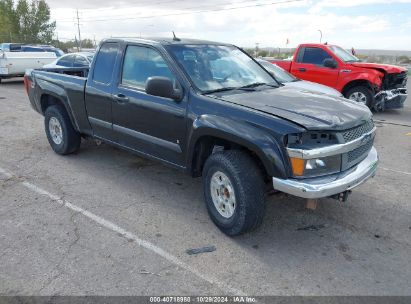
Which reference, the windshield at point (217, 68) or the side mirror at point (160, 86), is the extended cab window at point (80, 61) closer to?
the windshield at point (217, 68)

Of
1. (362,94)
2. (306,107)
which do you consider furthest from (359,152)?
(362,94)

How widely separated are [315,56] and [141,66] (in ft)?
25.0

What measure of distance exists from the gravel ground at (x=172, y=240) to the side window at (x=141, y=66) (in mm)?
1348

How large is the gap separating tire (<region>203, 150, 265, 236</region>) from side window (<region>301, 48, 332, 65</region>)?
815cm

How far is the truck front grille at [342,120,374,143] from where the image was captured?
132 inches

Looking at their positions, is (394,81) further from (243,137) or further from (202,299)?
(202,299)

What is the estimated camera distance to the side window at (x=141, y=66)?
424 centimetres

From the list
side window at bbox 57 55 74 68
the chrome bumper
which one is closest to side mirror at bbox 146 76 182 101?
the chrome bumper

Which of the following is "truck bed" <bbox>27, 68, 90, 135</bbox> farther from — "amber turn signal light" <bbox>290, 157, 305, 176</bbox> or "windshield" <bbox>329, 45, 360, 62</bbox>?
"windshield" <bbox>329, 45, 360, 62</bbox>

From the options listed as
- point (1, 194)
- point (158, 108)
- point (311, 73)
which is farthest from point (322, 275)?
point (311, 73)

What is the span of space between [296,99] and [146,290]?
7.39ft

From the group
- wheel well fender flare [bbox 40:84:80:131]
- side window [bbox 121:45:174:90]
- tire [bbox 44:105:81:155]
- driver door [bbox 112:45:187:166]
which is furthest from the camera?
tire [bbox 44:105:81:155]

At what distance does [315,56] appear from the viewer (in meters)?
10.9

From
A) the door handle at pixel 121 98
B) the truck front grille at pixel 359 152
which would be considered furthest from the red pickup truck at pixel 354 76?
the door handle at pixel 121 98
